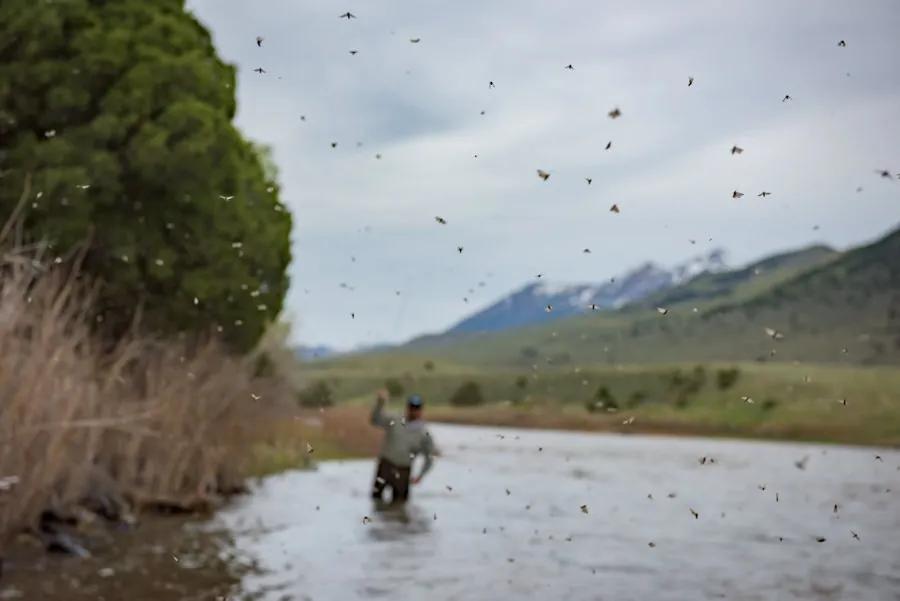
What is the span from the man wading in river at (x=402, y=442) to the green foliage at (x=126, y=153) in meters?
3.64

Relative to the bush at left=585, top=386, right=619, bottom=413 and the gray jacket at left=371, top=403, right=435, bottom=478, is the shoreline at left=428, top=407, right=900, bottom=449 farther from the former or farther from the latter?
the gray jacket at left=371, top=403, right=435, bottom=478

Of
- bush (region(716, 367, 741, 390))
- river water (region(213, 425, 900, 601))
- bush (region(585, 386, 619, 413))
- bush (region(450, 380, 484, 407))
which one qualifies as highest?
bush (region(716, 367, 741, 390))

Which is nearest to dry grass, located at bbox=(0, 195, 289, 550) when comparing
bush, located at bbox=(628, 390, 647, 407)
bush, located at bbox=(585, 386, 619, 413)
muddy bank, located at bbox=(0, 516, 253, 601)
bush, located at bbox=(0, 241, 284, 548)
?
bush, located at bbox=(0, 241, 284, 548)

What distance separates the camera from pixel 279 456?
133ft

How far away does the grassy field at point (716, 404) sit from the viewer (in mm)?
98938

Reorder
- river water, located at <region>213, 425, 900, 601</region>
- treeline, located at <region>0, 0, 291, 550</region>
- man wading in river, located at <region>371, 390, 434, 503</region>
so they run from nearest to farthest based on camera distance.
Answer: river water, located at <region>213, 425, 900, 601</region> → treeline, located at <region>0, 0, 291, 550</region> → man wading in river, located at <region>371, 390, 434, 503</region>

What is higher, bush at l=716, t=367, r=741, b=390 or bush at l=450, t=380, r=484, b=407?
bush at l=716, t=367, r=741, b=390

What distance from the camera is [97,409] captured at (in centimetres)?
1898

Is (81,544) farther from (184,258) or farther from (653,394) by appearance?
(653,394)

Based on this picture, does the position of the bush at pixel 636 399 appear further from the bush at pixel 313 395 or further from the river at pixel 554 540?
the river at pixel 554 540

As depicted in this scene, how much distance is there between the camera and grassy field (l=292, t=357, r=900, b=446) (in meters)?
98.9

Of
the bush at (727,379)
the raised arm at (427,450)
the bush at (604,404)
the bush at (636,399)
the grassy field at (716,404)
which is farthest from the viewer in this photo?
the bush at (636,399)

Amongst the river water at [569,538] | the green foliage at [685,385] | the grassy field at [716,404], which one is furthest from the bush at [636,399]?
the river water at [569,538]

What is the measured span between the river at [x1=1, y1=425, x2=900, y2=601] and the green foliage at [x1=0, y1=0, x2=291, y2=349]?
4261mm
